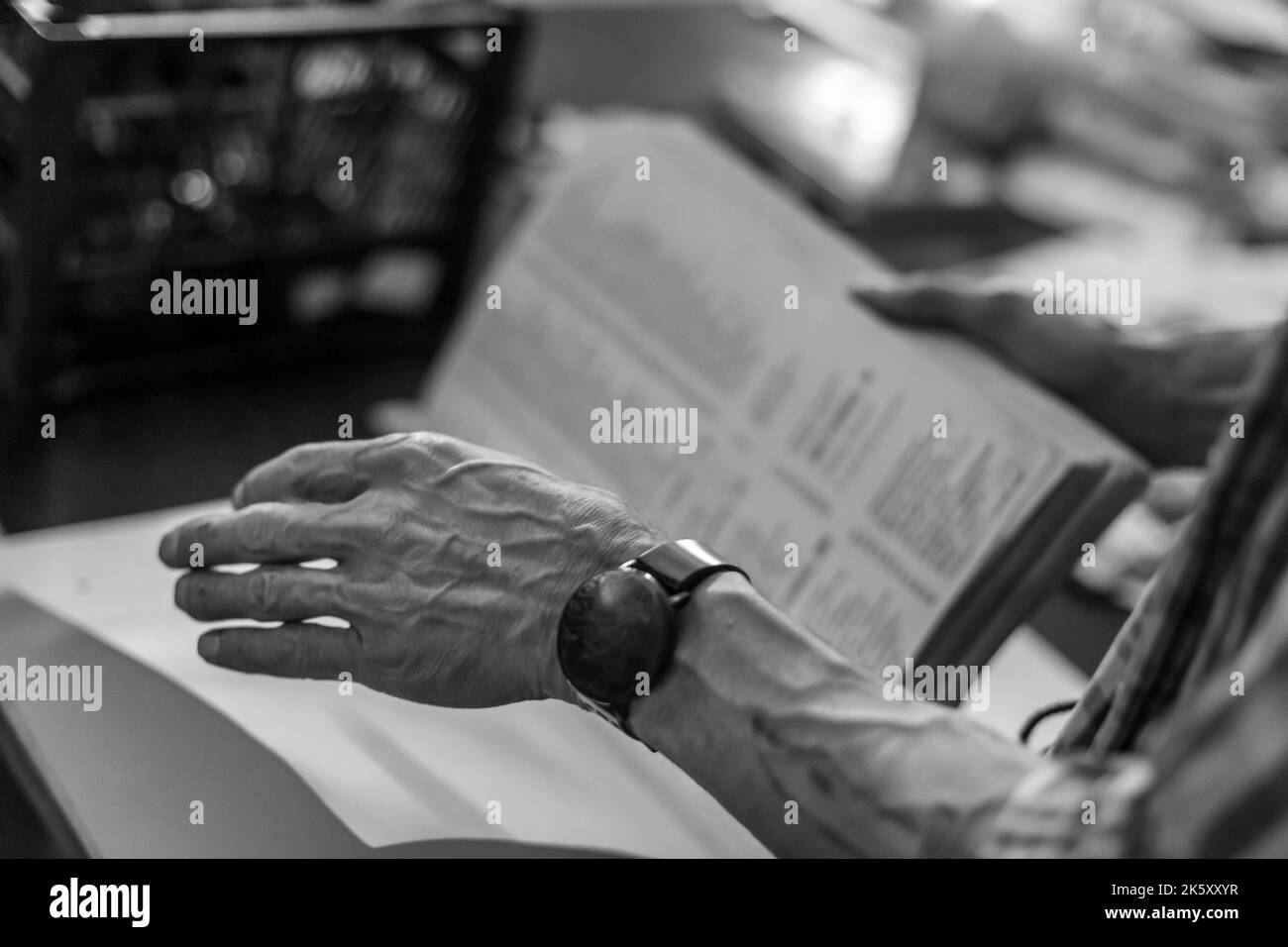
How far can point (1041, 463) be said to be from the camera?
76 centimetres

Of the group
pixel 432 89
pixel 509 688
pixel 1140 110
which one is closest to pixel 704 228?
pixel 432 89

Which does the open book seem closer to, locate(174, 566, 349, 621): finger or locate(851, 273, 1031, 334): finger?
locate(851, 273, 1031, 334): finger

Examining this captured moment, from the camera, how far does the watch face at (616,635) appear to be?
1.99 ft

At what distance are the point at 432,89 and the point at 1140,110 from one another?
0.90 metres

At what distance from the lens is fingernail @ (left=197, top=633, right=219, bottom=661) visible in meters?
0.69

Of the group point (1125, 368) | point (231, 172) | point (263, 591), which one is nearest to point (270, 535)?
point (263, 591)

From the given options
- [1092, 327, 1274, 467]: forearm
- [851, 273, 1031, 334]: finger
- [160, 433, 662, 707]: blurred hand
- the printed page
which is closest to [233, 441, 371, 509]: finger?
[160, 433, 662, 707]: blurred hand

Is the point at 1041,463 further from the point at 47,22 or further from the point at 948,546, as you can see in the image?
the point at 47,22

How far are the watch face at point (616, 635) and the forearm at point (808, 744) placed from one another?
0.01 meters

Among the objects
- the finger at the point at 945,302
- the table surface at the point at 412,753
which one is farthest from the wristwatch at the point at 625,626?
the finger at the point at 945,302

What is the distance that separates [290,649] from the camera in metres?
0.67

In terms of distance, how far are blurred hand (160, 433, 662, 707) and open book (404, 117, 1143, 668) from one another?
0.56 feet

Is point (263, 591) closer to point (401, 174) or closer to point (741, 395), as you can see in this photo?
point (741, 395)
